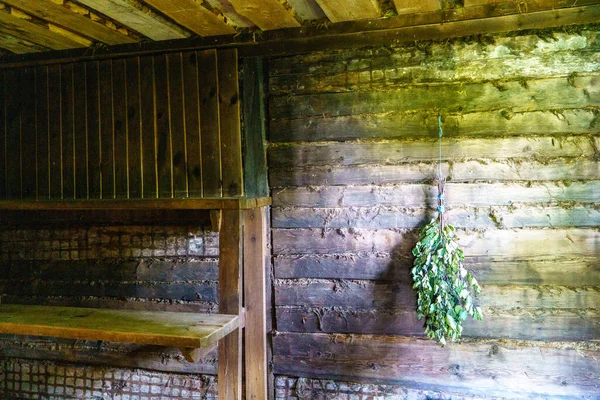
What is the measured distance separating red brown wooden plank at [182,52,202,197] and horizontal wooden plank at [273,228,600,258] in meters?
0.60

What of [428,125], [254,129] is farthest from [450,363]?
[254,129]

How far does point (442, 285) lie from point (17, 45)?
3030mm

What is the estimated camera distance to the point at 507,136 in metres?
2.73

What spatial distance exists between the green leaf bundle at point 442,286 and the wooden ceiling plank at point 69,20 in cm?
222

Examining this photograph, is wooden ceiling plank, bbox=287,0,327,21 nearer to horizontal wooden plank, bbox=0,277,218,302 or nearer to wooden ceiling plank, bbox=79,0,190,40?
wooden ceiling plank, bbox=79,0,190,40

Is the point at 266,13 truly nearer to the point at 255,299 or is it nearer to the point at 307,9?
the point at 307,9

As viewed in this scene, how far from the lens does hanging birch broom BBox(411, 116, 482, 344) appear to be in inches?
100

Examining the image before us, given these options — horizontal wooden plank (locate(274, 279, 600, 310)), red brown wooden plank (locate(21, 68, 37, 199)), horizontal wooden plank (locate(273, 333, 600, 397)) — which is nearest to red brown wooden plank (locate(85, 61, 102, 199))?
red brown wooden plank (locate(21, 68, 37, 199))

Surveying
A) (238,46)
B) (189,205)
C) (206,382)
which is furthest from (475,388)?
(238,46)

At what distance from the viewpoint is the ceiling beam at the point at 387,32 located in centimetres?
259

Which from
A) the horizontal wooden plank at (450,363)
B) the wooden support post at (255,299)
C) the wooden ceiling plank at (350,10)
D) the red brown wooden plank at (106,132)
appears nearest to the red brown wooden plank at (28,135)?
the red brown wooden plank at (106,132)

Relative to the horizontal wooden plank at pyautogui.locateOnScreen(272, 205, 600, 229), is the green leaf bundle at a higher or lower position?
lower

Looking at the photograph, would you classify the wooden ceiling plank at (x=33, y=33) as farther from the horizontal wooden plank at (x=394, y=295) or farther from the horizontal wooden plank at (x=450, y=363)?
the horizontal wooden plank at (x=450, y=363)

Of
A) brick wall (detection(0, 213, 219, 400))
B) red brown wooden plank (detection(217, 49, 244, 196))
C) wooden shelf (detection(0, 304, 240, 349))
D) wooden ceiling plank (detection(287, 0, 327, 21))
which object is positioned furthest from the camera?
brick wall (detection(0, 213, 219, 400))
